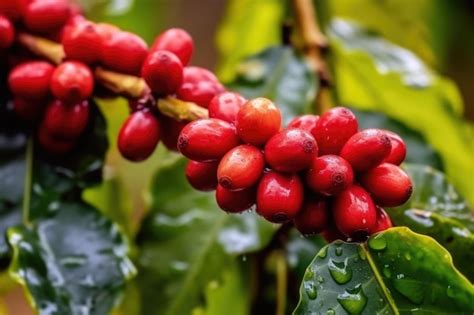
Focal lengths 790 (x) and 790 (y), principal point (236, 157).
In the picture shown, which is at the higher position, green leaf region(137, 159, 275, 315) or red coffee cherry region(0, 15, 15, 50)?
red coffee cherry region(0, 15, 15, 50)

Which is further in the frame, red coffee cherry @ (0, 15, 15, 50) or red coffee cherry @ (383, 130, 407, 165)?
red coffee cherry @ (0, 15, 15, 50)

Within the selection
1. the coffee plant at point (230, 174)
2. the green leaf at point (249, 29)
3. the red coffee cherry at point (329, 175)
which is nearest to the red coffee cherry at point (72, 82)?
the coffee plant at point (230, 174)

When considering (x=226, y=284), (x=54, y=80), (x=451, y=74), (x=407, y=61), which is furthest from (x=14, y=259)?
(x=451, y=74)

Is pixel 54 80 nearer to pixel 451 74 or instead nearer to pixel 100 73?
pixel 100 73

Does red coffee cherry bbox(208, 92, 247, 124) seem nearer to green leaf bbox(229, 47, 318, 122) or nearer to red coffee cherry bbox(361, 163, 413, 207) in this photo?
red coffee cherry bbox(361, 163, 413, 207)

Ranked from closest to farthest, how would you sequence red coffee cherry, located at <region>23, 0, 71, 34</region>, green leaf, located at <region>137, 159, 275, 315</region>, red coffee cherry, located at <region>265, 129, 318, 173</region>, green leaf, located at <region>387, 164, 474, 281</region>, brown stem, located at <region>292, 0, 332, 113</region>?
red coffee cherry, located at <region>265, 129, 318, 173</region> → green leaf, located at <region>387, 164, 474, 281</region> → red coffee cherry, located at <region>23, 0, 71, 34</region> → green leaf, located at <region>137, 159, 275, 315</region> → brown stem, located at <region>292, 0, 332, 113</region>

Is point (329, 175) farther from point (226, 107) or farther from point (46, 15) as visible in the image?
point (46, 15)

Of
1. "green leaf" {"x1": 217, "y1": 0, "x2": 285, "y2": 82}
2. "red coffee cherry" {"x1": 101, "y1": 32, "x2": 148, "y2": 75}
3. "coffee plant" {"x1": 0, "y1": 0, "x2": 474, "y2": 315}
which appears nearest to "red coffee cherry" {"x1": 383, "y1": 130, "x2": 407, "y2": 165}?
"coffee plant" {"x1": 0, "y1": 0, "x2": 474, "y2": 315}

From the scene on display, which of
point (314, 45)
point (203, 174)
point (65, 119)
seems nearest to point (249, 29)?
point (314, 45)
